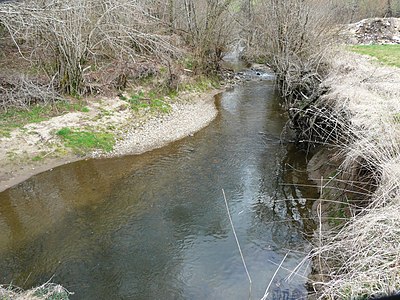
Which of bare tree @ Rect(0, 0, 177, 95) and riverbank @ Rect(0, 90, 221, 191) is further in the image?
bare tree @ Rect(0, 0, 177, 95)

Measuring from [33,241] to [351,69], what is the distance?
9477 millimetres

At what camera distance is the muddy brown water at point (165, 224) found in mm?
5582

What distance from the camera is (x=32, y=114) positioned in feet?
35.2

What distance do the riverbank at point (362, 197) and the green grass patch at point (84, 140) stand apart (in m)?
5.77

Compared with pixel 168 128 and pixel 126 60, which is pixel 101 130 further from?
pixel 126 60

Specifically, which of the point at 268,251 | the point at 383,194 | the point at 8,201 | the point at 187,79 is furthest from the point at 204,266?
the point at 187,79

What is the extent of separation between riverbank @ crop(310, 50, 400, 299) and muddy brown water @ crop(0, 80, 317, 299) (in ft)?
2.62

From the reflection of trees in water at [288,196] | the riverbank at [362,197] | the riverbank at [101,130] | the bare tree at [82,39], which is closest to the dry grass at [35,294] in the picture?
the riverbank at [362,197]

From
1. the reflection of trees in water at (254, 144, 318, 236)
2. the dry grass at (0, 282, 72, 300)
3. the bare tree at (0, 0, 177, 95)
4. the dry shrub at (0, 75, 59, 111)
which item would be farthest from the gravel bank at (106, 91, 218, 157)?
the dry grass at (0, 282, 72, 300)

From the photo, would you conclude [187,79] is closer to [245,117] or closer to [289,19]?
[245,117]

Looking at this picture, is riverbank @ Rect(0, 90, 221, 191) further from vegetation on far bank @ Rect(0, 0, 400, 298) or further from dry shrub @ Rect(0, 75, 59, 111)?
dry shrub @ Rect(0, 75, 59, 111)

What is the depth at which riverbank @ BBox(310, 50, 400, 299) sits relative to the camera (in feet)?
11.7

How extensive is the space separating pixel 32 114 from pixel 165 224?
6160 mm

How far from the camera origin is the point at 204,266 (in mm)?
5859
